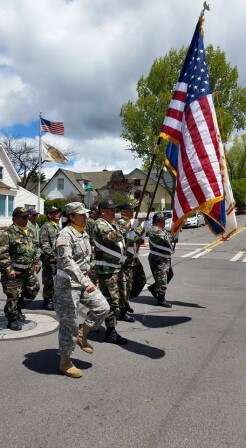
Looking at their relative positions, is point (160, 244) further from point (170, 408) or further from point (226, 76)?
point (226, 76)

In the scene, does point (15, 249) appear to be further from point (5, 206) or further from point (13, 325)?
point (5, 206)

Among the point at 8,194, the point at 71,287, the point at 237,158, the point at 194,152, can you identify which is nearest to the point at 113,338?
the point at 71,287

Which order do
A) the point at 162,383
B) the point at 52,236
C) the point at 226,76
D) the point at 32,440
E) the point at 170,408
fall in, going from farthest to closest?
1. the point at 226,76
2. the point at 52,236
3. the point at 162,383
4. the point at 170,408
5. the point at 32,440

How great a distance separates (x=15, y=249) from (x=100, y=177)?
58.1 metres

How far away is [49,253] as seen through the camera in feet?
23.9

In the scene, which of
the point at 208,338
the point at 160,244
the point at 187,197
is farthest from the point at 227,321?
the point at 187,197

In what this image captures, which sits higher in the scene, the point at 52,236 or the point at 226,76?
the point at 226,76

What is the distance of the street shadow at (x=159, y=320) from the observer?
624 centimetres

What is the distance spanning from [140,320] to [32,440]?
143 inches

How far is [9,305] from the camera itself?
5.62 meters

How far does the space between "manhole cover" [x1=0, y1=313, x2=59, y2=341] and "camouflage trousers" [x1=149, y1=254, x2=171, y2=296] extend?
2.07 meters

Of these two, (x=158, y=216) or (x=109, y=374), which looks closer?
(x=109, y=374)

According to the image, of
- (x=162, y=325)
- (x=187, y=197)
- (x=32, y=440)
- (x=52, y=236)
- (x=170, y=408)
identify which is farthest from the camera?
(x=52, y=236)

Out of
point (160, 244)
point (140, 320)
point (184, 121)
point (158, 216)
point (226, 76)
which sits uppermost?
point (226, 76)
